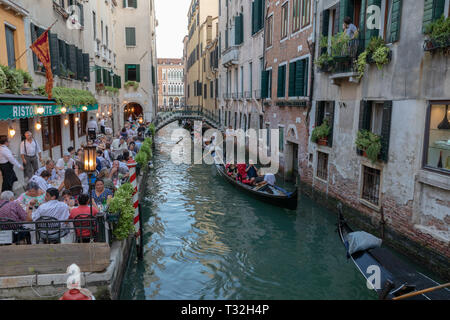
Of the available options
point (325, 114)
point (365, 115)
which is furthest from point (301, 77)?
point (365, 115)

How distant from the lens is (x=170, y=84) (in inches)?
3383

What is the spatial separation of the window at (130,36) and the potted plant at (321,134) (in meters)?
20.3

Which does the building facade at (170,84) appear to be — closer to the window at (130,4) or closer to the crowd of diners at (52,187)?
the window at (130,4)

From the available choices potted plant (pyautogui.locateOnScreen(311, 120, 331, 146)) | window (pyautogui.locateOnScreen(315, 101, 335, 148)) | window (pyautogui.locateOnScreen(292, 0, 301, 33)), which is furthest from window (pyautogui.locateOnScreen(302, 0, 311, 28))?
potted plant (pyautogui.locateOnScreen(311, 120, 331, 146))

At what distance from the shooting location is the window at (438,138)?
20.8ft

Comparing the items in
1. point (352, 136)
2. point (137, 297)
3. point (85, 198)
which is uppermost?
point (352, 136)

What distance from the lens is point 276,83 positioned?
15.5 m

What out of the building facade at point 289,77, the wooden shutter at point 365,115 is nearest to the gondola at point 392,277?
the wooden shutter at point 365,115

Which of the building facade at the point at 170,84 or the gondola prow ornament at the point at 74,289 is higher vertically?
the building facade at the point at 170,84

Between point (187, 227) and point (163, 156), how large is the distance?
40.4 feet

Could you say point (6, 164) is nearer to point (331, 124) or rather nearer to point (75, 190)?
point (75, 190)

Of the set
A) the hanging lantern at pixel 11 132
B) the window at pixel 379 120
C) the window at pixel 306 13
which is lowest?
the hanging lantern at pixel 11 132
